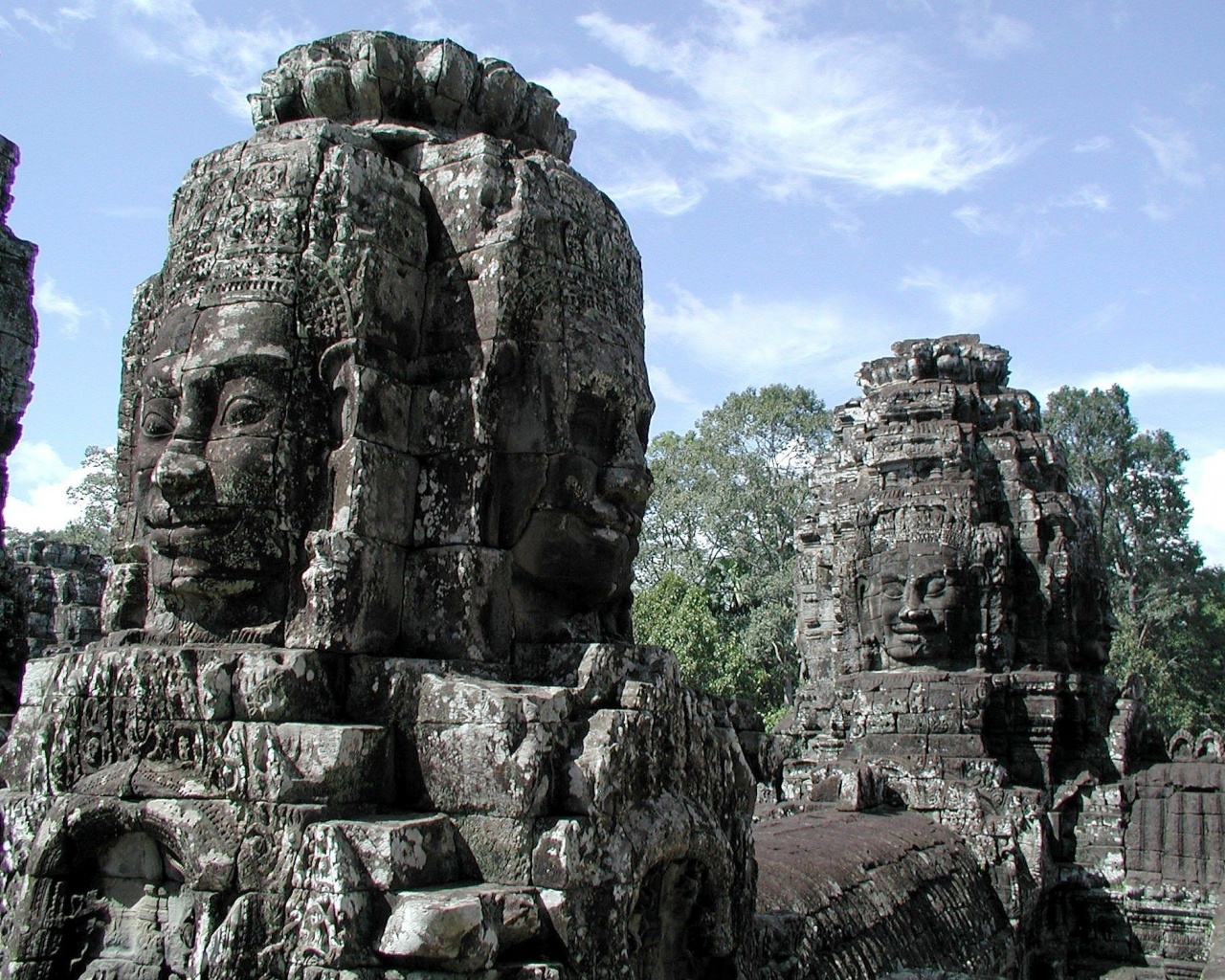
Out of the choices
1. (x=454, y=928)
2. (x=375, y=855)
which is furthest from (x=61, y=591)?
(x=454, y=928)

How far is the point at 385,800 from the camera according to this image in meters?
3.96

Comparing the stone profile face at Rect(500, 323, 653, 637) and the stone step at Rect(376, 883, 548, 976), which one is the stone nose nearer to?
the stone profile face at Rect(500, 323, 653, 637)

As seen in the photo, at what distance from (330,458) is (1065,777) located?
923cm

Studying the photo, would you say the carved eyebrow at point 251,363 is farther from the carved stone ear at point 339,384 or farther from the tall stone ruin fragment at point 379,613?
the carved stone ear at point 339,384

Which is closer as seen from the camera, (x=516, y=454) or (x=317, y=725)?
(x=317, y=725)

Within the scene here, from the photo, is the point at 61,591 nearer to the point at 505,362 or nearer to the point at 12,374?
the point at 12,374

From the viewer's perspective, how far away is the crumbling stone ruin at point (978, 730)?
27.8 feet

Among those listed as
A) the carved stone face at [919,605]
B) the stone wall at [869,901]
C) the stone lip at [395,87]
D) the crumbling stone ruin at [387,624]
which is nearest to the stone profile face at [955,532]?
the carved stone face at [919,605]

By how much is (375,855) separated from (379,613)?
96cm

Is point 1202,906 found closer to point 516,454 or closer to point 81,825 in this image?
point 516,454

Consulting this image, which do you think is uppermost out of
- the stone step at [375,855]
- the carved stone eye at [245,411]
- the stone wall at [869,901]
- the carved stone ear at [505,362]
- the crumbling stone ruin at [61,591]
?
the carved stone ear at [505,362]

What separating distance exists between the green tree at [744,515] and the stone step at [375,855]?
81.5 ft

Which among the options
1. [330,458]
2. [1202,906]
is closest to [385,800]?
[330,458]

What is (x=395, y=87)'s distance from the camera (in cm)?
500
